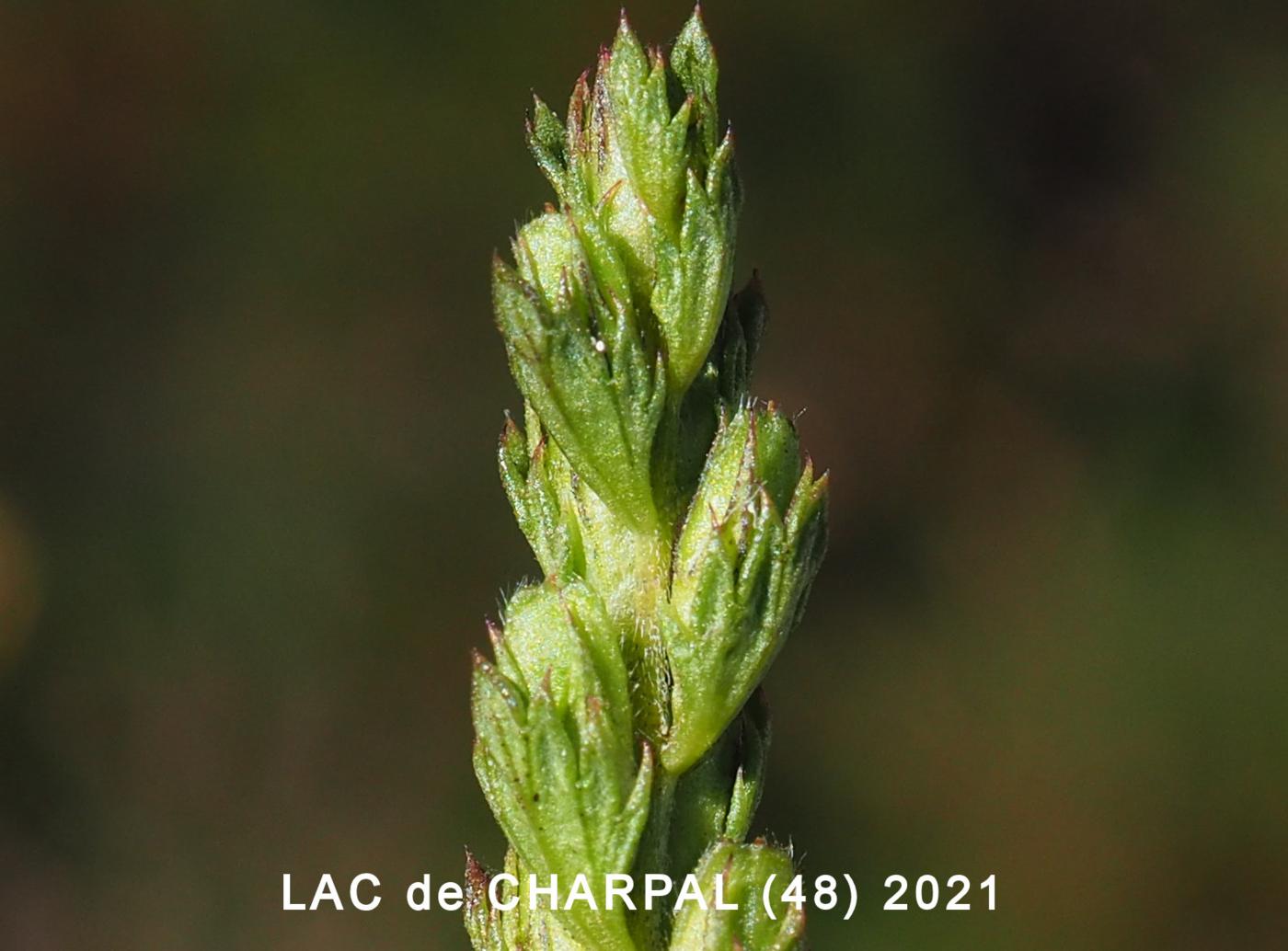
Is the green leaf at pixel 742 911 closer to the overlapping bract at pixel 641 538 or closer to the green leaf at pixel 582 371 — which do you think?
the overlapping bract at pixel 641 538

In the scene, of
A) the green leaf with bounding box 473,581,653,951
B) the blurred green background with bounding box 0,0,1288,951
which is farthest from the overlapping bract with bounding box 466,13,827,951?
the blurred green background with bounding box 0,0,1288,951

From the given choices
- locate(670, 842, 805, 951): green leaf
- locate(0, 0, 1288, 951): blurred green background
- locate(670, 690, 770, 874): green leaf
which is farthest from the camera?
locate(0, 0, 1288, 951): blurred green background

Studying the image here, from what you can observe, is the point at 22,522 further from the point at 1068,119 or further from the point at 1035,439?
the point at 1068,119

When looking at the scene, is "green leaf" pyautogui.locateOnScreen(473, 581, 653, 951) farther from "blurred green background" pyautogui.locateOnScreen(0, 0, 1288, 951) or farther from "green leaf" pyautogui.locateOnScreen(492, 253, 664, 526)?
"blurred green background" pyautogui.locateOnScreen(0, 0, 1288, 951)

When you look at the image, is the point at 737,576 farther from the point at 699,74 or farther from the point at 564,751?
the point at 699,74

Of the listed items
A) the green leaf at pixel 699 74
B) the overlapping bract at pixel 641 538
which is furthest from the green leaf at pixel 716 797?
the green leaf at pixel 699 74

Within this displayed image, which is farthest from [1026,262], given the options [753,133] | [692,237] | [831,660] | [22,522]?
[692,237]
